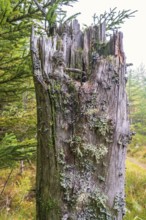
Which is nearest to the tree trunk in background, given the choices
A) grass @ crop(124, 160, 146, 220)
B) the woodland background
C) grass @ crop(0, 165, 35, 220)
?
the woodland background

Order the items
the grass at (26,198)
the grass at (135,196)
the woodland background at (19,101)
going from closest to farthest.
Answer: the woodland background at (19,101), the grass at (26,198), the grass at (135,196)

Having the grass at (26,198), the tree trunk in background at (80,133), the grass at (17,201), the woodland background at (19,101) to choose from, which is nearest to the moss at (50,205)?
the tree trunk in background at (80,133)

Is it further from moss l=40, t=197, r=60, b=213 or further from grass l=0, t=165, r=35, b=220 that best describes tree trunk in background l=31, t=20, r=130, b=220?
grass l=0, t=165, r=35, b=220

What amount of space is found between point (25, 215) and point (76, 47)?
14.0 ft

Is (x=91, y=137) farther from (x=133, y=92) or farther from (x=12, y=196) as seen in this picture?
(x=133, y=92)

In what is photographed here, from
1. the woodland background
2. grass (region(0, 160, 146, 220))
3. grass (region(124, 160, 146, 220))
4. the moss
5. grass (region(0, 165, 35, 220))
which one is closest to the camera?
the moss

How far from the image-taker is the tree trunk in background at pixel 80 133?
162 centimetres

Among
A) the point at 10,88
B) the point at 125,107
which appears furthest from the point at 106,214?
the point at 10,88

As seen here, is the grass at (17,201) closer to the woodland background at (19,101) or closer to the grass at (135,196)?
the woodland background at (19,101)

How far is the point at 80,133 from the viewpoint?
1.67 metres

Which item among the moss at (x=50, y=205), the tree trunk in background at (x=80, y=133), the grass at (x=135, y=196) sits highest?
the tree trunk in background at (x=80, y=133)

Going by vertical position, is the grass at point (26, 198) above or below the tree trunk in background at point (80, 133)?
below

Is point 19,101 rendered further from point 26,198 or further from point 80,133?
point 80,133

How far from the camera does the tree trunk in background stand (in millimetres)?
1623
